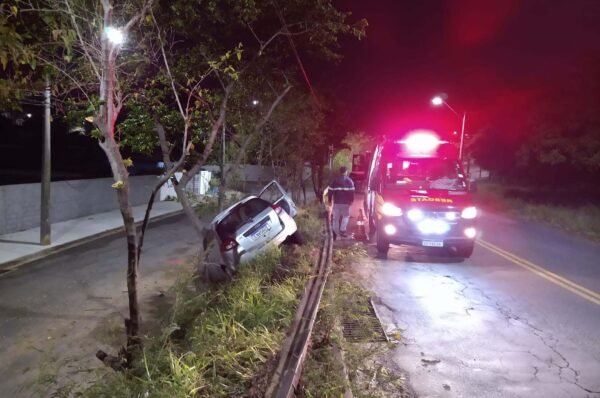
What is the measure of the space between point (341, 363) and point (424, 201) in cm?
591

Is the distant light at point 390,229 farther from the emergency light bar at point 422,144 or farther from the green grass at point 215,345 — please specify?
the green grass at point 215,345

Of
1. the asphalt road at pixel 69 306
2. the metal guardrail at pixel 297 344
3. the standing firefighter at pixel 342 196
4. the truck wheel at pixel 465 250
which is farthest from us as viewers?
the standing firefighter at pixel 342 196

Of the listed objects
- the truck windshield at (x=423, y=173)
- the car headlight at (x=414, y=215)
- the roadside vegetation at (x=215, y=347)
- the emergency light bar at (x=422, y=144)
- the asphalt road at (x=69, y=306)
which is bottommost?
the asphalt road at (x=69, y=306)

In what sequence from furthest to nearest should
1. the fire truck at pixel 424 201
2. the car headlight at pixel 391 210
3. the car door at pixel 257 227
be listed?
the car headlight at pixel 391 210, the fire truck at pixel 424 201, the car door at pixel 257 227

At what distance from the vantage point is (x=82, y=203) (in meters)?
17.0

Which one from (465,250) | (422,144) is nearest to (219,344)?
(465,250)

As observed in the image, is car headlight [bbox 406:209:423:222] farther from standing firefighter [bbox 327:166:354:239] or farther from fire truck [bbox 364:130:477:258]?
standing firefighter [bbox 327:166:354:239]

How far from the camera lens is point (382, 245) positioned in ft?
35.1

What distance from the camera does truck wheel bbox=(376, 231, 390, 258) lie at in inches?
415

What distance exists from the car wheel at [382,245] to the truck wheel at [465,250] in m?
1.46

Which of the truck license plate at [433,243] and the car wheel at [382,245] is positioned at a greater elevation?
the truck license plate at [433,243]

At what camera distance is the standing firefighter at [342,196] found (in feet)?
42.0

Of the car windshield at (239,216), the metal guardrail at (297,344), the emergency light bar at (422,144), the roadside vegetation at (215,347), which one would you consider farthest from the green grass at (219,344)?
the emergency light bar at (422,144)

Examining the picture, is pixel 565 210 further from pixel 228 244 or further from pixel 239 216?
pixel 228 244
